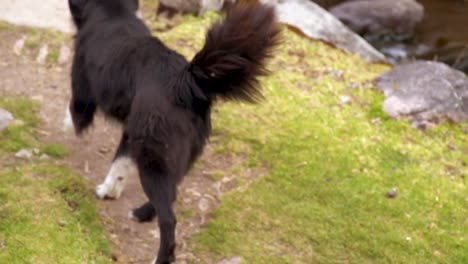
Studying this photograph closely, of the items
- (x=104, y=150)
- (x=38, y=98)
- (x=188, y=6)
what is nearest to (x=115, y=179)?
(x=104, y=150)

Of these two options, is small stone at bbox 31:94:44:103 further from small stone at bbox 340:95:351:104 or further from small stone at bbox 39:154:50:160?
small stone at bbox 340:95:351:104

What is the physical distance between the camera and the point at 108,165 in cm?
493

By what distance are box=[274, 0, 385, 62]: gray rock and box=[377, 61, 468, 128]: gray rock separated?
1263 millimetres

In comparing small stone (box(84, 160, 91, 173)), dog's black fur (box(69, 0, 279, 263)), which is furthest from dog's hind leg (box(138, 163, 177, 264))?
small stone (box(84, 160, 91, 173))

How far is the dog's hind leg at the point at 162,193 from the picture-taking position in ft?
11.8

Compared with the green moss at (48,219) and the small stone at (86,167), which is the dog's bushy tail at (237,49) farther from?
the small stone at (86,167)

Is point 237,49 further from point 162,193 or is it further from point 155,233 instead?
point 155,233

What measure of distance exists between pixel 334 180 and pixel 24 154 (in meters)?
2.38

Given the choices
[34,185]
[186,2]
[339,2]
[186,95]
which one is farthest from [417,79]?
[339,2]

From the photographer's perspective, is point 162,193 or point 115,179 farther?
point 115,179

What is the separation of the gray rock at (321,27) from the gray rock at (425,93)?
1.26 meters

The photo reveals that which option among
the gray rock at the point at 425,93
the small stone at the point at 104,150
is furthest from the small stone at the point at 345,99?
the small stone at the point at 104,150

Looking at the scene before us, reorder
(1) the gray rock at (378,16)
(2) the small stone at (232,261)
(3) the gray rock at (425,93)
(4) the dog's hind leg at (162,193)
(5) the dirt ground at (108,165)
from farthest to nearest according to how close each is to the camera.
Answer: (1) the gray rock at (378,16)
(3) the gray rock at (425,93)
(5) the dirt ground at (108,165)
(2) the small stone at (232,261)
(4) the dog's hind leg at (162,193)

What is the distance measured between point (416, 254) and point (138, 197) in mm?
1983
